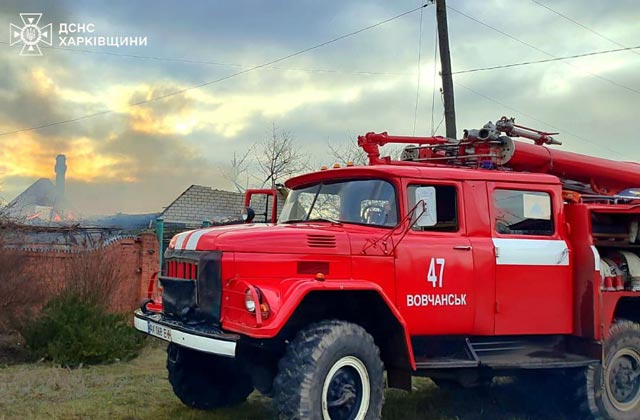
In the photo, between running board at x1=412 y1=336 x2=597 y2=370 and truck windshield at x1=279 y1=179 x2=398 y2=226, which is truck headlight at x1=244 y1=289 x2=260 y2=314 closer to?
truck windshield at x1=279 y1=179 x2=398 y2=226

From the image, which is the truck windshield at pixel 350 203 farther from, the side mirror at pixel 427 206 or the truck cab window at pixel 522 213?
the truck cab window at pixel 522 213

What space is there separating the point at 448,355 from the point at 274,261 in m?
1.97

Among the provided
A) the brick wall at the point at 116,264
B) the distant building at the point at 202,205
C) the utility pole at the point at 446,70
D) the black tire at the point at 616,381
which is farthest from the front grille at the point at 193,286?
the distant building at the point at 202,205

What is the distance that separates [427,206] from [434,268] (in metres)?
0.56

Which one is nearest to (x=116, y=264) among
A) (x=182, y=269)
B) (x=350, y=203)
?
(x=182, y=269)

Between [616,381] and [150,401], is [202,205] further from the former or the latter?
[616,381]

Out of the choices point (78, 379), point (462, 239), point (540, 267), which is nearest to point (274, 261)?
point (462, 239)

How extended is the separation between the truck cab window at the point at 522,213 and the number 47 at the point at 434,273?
32.9 inches

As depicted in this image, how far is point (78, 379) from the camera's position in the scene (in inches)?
320

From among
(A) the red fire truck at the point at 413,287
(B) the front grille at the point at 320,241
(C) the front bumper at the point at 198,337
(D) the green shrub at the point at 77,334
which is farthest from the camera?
(D) the green shrub at the point at 77,334

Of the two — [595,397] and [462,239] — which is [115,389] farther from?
[595,397]

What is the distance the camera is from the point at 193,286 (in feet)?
17.5

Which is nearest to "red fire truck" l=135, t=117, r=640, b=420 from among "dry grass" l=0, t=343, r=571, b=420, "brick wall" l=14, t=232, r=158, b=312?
"dry grass" l=0, t=343, r=571, b=420

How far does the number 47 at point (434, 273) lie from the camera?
566 centimetres
